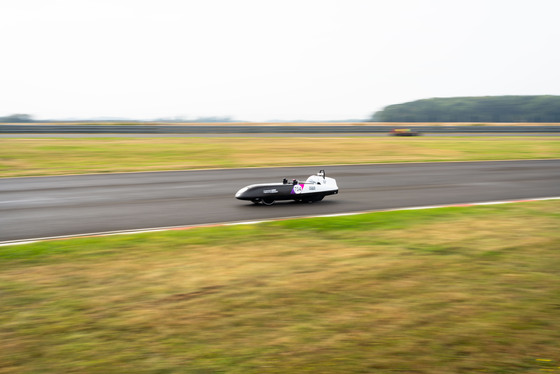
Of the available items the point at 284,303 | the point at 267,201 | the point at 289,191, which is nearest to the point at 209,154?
the point at 267,201

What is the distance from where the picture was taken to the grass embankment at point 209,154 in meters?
21.7

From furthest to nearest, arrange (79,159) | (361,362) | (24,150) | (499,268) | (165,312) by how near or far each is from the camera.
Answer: (24,150) → (79,159) → (499,268) → (165,312) → (361,362)

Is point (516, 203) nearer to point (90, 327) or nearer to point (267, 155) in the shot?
point (90, 327)

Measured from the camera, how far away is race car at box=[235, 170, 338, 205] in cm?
1163

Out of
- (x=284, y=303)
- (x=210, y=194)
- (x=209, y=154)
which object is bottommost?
(x=284, y=303)

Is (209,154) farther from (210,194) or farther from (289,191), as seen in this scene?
(289,191)

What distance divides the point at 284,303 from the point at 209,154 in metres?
21.5

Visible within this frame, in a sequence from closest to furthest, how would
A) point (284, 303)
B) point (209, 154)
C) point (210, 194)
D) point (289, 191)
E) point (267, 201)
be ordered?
point (284, 303), point (289, 191), point (267, 201), point (210, 194), point (209, 154)

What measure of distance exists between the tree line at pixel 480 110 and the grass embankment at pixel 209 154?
77878 millimetres

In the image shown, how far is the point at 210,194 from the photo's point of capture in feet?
46.3

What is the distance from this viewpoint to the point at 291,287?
593 cm

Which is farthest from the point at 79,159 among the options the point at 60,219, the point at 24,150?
the point at 60,219

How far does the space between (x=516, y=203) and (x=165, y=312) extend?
10.4 meters

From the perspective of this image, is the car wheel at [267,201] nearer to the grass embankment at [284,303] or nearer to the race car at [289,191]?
the race car at [289,191]
